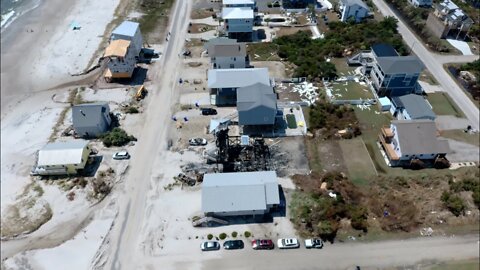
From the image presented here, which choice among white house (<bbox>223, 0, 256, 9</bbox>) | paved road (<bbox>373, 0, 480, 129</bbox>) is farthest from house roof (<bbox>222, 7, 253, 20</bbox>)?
paved road (<bbox>373, 0, 480, 129</bbox>)

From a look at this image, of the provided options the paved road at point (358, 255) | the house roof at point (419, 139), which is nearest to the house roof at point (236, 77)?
the house roof at point (419, 139)

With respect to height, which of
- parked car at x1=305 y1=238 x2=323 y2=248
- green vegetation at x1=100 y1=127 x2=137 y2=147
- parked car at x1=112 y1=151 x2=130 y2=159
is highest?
green vegetation at x1=100 y1=127 x2=137 y2=147

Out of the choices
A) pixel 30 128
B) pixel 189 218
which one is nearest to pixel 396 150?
pixel 189 218

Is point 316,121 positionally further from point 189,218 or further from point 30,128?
point 30,128

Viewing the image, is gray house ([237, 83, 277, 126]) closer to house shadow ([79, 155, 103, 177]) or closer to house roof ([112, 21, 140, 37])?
house shadow ([79, 155, 103, 177])

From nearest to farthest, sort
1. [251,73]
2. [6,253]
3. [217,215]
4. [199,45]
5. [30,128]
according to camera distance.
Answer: [6,253] → [217,215] → [30,128] → [251,73] → [199,45]

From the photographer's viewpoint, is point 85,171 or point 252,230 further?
point 85,171
